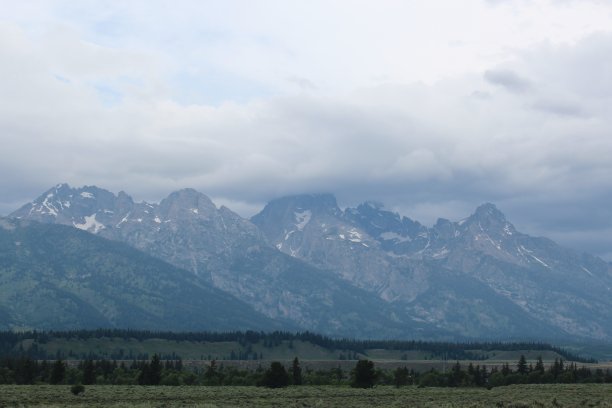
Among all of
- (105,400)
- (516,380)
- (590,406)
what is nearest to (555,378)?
(516,380)

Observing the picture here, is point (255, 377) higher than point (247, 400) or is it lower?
lower

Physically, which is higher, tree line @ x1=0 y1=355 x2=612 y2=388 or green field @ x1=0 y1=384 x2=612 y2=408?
green field @ x1=0 y1=384 x2=612 y2=408

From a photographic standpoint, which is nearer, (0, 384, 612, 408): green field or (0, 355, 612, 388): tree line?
(0, 384, 612, 408): green field

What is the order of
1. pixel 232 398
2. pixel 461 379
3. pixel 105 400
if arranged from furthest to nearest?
pixel 461 379 < pixel 232 398 < pixel 105 400

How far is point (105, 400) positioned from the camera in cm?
8531

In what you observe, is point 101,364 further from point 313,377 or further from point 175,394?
point 175,394

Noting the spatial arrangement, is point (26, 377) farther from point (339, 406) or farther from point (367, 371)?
point (339, 406)

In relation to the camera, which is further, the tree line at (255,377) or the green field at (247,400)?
the tree line at (255,377)

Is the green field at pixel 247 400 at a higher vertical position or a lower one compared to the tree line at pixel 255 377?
higher

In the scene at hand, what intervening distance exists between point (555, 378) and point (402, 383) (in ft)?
121

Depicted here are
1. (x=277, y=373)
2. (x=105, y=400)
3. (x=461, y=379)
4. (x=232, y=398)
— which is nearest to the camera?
(x=105, y=400)

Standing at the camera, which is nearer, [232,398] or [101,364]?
[232,398]

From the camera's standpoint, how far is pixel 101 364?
19662 centimetres

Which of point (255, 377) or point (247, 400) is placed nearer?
point (247, 400)
